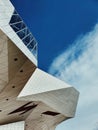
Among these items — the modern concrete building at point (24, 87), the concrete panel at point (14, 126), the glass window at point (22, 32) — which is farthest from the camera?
the concrete panel at point (14, 126)

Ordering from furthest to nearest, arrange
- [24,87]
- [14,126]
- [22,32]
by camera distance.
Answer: [14,126] < [24,87] < [22,32]

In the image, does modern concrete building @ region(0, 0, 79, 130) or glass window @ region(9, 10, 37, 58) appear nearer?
modern concrete building @ region(0, 0, 79, 130)

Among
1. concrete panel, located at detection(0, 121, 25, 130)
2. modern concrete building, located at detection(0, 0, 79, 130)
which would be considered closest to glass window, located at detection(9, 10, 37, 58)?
modern concrete building, located at detection(0, 0, 79, 130)

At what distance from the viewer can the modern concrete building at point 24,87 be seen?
70.3 feet

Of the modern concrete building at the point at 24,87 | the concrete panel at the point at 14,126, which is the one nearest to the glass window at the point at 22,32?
the modern concrete building at the point at 24,87

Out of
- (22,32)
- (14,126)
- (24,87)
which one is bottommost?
(14,126)

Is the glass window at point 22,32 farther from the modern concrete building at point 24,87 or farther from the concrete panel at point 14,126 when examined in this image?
the concrete panel at point 14,126

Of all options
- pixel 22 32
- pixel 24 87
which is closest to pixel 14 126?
pixel 24 87

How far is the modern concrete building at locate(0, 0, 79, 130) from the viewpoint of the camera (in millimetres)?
21438

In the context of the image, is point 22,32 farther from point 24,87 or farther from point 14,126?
point 14,126

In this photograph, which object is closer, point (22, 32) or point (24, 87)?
point (22, 32)

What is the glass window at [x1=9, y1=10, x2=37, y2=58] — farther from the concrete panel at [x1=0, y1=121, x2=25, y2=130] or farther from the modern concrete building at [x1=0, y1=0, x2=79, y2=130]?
the concrete panel at [x1=0, y1=121, x2=25, y2=130]

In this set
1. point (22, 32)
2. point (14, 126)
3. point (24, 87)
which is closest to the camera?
point (22, 32)

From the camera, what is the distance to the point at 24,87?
27.1 m
